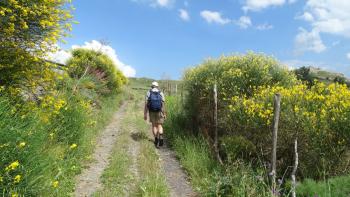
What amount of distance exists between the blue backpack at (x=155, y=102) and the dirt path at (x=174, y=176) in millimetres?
1474

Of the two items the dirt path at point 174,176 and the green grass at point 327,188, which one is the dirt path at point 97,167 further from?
the green grass at point 327,188

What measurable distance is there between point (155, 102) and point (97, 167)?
12.1ft

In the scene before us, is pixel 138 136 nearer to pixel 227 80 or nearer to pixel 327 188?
pixel 227 80

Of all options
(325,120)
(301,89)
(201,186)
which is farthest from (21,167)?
(301,89)

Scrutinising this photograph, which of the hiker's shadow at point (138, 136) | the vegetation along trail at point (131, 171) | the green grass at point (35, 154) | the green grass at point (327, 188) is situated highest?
the green grass at point (35, 154)

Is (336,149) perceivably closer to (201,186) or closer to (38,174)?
(201,186)

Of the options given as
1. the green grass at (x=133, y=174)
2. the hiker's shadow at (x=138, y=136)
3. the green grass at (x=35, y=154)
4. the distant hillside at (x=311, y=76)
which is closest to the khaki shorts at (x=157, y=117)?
the green grass at (x=133, y=174)

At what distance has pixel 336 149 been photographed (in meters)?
6.70

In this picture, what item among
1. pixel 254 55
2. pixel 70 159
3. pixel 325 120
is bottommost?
pixel 70 159

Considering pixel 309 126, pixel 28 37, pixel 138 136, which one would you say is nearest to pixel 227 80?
pixel 138 136

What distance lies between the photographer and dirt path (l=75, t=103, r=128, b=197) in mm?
6848

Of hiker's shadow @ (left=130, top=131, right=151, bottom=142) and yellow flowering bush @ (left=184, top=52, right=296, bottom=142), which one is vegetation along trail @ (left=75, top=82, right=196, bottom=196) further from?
yellow flowering bush @ (left=184, top=52, right=296, bottom=142)

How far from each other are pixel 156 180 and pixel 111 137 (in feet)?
17.6

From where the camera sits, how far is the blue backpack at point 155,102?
11555 millimetres
